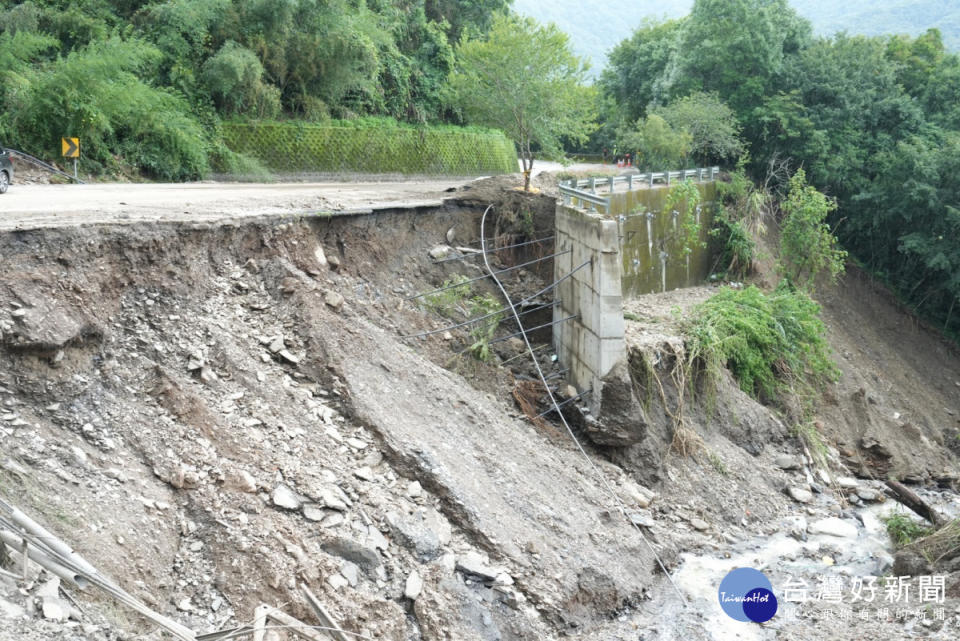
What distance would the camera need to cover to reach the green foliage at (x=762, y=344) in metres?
17.0

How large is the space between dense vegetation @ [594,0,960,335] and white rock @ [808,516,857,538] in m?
13.6

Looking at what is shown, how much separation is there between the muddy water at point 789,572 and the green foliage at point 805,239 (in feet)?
31.4

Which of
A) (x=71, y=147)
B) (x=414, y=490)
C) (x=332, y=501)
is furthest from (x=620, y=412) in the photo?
(x=71, y=147)

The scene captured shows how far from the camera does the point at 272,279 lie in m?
12.7

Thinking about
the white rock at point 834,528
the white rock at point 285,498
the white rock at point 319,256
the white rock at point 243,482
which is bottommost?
the white rock at point 834,528

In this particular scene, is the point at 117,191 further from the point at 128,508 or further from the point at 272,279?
the point at 128,508

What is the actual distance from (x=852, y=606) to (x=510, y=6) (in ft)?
101

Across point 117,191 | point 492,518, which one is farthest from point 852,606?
point 117,191

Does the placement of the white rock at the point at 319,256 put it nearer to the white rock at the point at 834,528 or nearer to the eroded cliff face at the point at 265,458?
the eroded cliff face at the point at 265,458

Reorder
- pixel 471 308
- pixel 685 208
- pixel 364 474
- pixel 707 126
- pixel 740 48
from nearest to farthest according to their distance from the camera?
pixel 364 474, pixel 471 308, pixel 685 208, pixel 707 126, pixel 740 48

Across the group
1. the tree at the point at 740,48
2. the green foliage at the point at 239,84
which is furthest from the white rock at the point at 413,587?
the tree at the point at 740,48

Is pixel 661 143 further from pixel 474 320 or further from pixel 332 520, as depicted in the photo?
pixel 332 520

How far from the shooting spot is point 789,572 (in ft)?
42.8

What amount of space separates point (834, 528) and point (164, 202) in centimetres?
1263
